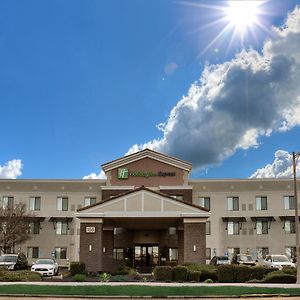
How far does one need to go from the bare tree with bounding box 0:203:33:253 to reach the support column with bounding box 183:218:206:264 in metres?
24.5

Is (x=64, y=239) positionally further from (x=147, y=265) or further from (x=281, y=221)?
(x=281, y=221)

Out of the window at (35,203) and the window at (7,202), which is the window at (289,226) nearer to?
the window at (35,203)

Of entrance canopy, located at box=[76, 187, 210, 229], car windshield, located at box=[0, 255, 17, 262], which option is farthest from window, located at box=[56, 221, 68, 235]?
entrance canopy, located at box=[76, 187, 210, 229]

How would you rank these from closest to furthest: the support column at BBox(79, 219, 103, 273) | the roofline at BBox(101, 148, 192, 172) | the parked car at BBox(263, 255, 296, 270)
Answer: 1. the support column at BBox(79, 219, 103, 273)
2. the parked car at BBox(263, 255, 296, 270)
3. the roofline at BBox(101, 148, 192, 172)

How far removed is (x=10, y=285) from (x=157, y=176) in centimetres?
3209

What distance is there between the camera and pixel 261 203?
58531 millimetres

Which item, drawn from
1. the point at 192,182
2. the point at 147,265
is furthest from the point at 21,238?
the point at 192,182

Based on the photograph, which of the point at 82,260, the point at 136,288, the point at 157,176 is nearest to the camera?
the point at 136,288

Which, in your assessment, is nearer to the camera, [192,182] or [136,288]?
Result: [136,288]

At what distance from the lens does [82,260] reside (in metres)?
36.8

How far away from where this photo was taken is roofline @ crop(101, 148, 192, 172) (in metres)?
54.6

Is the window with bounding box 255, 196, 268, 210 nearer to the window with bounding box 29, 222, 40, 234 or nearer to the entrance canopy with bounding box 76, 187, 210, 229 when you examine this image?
the entrance canopy with bounding box 76, 187, 210, 229

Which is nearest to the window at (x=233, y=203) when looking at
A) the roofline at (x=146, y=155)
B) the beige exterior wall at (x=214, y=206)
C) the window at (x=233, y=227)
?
the beige exterior wall at (x=214, y=206)

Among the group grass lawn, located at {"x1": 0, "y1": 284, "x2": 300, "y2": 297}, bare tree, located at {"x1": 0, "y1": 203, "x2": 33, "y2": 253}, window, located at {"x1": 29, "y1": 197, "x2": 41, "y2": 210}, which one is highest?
window, located at {"x1": 29, "y1": 197, "x2": 41, "y2": 210}
